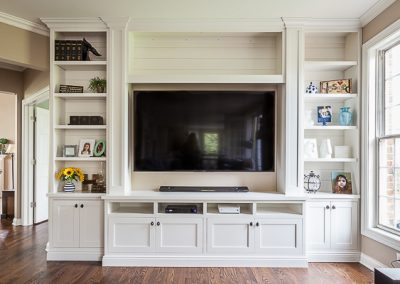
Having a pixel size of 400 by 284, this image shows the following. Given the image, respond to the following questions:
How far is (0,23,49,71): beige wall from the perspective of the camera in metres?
3.29

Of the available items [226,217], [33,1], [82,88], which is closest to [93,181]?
[82,88]

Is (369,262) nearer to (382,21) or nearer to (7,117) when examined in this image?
(382,21)

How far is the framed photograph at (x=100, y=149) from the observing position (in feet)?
11.5

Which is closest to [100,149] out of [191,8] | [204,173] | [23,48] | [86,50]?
[86,50]

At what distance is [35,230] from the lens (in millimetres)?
4605

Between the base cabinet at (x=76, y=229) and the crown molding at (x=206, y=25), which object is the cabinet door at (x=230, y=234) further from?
the crown molding at (x=206, y=25)

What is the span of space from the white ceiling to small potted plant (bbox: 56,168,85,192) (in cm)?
164

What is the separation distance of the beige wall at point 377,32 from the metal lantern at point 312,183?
0.69 metres

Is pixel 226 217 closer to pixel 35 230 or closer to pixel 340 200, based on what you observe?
pixel 340 200

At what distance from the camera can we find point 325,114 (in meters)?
3.54

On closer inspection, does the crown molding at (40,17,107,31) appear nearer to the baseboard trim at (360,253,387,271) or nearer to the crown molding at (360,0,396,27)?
the crown molding at (360,0,396,27)

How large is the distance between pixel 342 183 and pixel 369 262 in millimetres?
833

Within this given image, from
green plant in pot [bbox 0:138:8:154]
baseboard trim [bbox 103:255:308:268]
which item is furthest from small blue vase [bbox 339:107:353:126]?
green plant in pot [bbox 0:138:8:154]

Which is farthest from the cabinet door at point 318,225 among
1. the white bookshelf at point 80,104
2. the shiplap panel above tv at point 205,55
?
the white bookshelf at point 80,104
